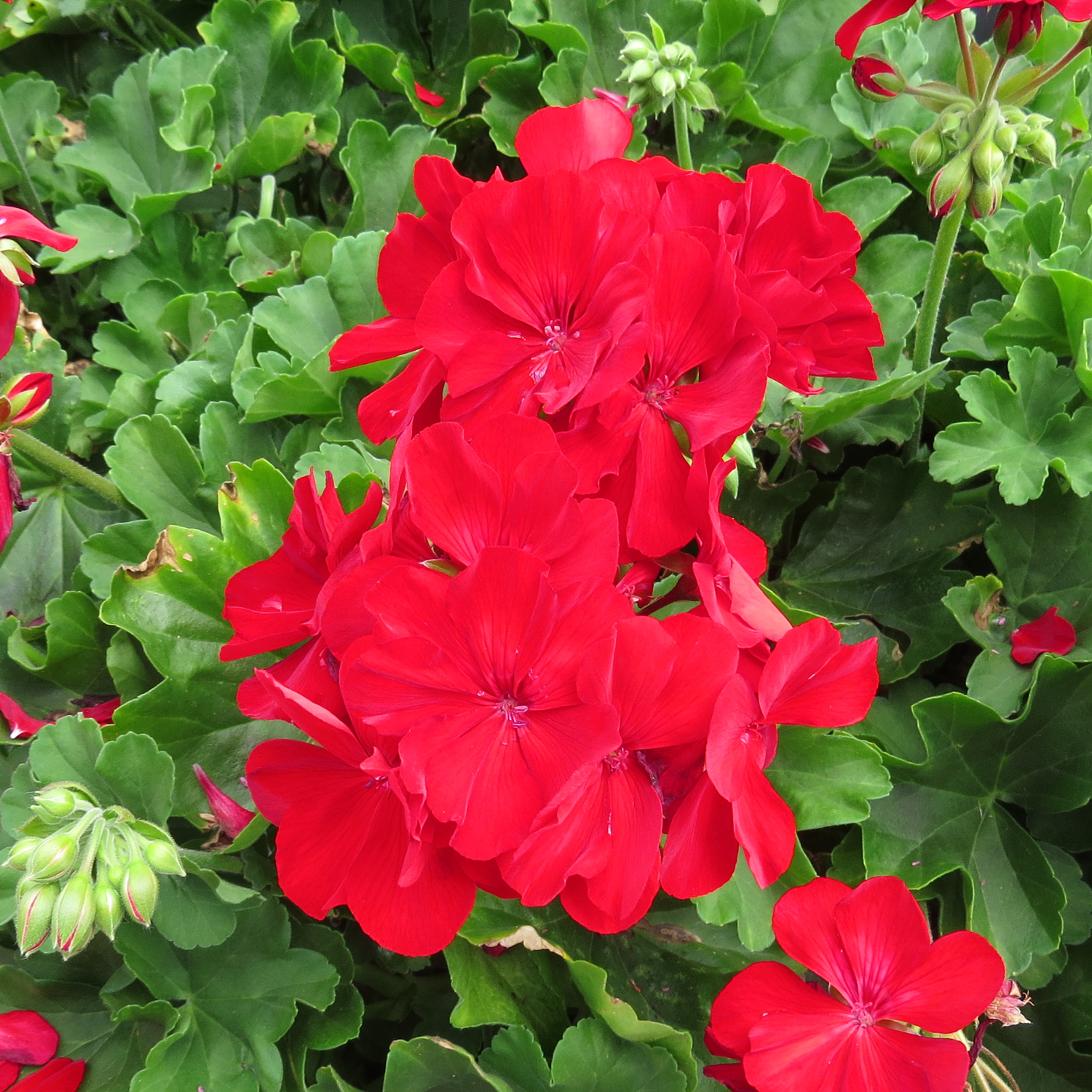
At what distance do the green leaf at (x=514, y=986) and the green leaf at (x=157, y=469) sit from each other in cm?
53

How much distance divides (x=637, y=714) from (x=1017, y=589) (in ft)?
1.94

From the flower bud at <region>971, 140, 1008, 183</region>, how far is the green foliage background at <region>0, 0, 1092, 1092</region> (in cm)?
18

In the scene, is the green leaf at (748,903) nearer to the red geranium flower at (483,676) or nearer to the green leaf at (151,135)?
the red geranium flower at (483,676)

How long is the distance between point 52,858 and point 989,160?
0.83 m

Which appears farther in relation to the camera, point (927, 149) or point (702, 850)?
point (927, 149)

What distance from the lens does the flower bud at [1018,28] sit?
76 cm

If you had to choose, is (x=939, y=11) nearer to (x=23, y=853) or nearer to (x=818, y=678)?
(x=818, y=678)

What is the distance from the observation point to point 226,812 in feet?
2.68

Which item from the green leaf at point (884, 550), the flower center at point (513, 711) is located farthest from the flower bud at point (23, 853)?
the green leaf at point (884, 550)

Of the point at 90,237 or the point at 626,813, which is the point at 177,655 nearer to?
the point at 626,813

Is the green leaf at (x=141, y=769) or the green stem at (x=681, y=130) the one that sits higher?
the green stem at (x=681, y=130)

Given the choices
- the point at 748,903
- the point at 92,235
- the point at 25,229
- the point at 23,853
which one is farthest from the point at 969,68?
the point at 92,235

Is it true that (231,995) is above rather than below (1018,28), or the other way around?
below

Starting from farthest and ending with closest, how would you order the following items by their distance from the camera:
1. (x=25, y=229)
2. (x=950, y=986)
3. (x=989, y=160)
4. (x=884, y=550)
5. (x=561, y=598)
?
1. (x=884, y=550)
2. (x=25, y=229)
3. (x=989, y=160)
4. (x=950, y=986)
5. (x=561, y=598)
